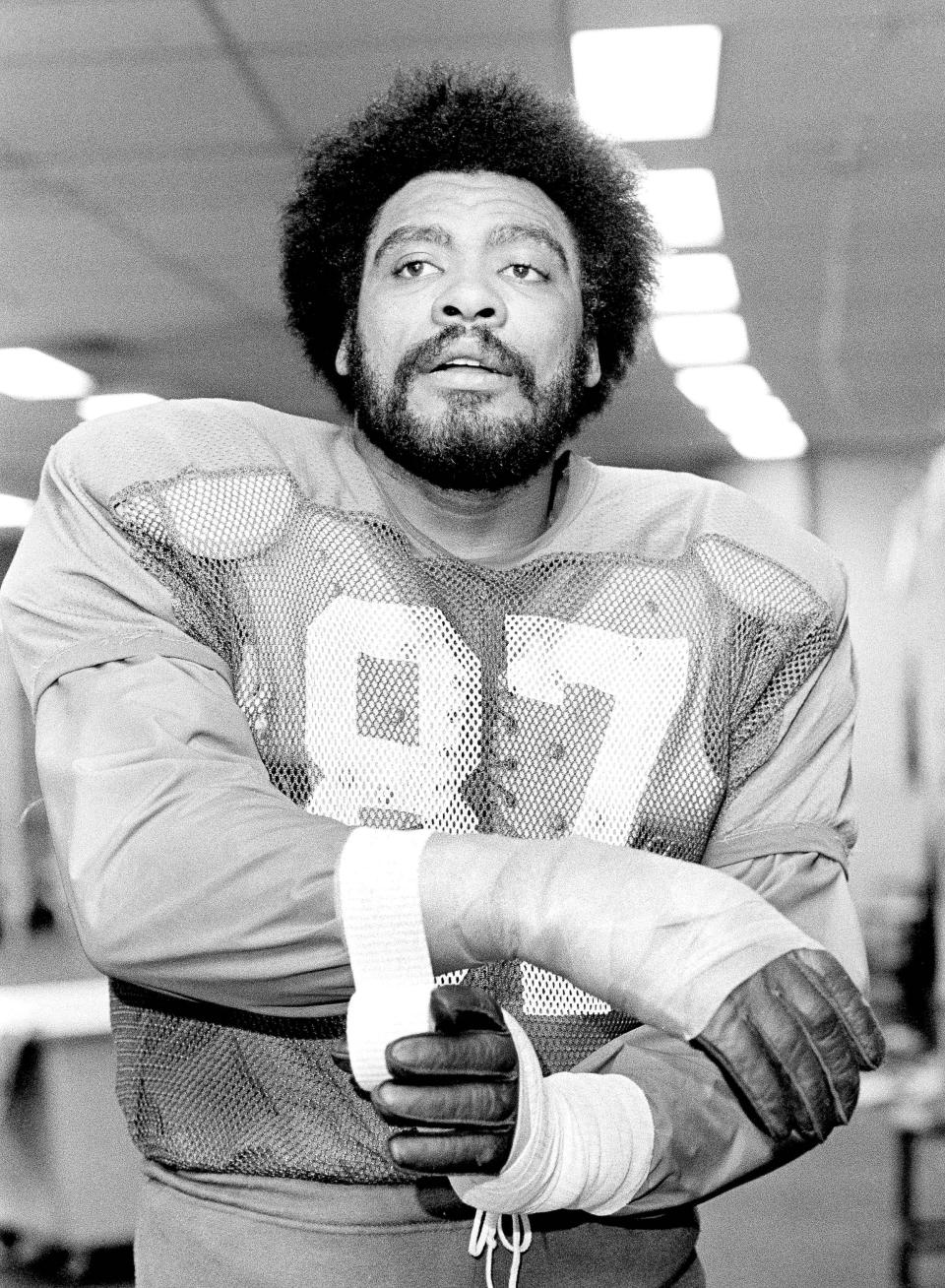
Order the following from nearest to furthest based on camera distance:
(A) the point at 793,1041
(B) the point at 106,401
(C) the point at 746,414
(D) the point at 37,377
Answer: (A) the point at 793,1041 → (D) the point at 37,377 → (B) the point at 106,401 → (C) the point at 746,414

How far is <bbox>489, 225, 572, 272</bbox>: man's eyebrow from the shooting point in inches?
57.6

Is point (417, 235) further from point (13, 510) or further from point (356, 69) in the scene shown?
point (13, 510)

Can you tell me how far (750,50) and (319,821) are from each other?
3.19 meters

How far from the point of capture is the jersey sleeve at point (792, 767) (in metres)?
1.35

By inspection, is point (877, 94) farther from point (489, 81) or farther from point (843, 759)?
point (843, 759)

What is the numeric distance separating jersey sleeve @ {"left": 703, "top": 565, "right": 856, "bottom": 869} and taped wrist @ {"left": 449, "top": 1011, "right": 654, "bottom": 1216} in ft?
0.93

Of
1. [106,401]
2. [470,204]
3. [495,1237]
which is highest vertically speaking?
[106,401]

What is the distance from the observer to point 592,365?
5.43 feet

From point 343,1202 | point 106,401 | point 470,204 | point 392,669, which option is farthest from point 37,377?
point 343,1202

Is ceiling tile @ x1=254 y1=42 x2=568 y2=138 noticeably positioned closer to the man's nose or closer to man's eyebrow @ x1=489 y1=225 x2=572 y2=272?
man's eyebrow @ x1=489 y1=225 x2=572 y2=272

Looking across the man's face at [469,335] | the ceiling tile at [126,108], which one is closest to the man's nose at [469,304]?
the man's face at [469,335]

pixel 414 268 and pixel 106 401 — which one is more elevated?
pixel 106 401

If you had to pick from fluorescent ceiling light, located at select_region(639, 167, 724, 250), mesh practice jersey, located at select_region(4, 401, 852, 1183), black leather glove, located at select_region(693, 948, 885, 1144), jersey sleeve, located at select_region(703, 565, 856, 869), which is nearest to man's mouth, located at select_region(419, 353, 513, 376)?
mesh practice jersey, located at select_region(4, 401, 852, 1183)

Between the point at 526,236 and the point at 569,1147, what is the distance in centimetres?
82
